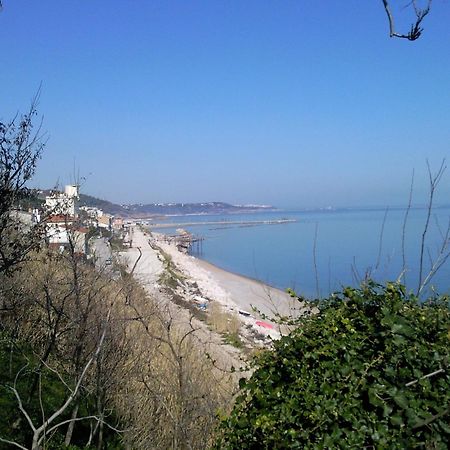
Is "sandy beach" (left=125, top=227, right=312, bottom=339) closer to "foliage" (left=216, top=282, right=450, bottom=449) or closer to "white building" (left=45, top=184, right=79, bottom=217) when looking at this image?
"white building" (left=45, top=184, right=79, bottom=217)

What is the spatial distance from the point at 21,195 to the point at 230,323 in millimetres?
17665

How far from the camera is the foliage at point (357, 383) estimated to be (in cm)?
228

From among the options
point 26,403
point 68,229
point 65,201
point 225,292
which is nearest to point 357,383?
point 26,403

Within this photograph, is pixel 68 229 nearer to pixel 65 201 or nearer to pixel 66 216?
pixel 66 216

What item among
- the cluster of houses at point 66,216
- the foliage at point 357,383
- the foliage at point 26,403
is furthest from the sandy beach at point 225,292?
the foliage at point 357,383

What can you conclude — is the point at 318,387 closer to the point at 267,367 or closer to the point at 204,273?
the point at 267,367

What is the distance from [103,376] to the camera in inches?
271

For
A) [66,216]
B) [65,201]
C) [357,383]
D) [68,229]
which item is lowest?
[357,383]

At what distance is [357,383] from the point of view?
94.7 inches

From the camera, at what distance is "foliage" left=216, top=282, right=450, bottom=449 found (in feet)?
7.48

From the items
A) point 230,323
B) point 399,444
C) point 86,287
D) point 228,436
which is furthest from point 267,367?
point 230,323

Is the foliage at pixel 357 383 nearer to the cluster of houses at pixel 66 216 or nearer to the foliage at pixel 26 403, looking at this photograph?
the foliage at pixel 26 403

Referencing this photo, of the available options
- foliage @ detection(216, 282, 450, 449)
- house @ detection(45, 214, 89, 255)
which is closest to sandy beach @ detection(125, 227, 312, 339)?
house @ detection(45, 214, 89, 255)

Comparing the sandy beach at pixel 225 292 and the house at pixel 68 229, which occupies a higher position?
the house at pixel 68 229
